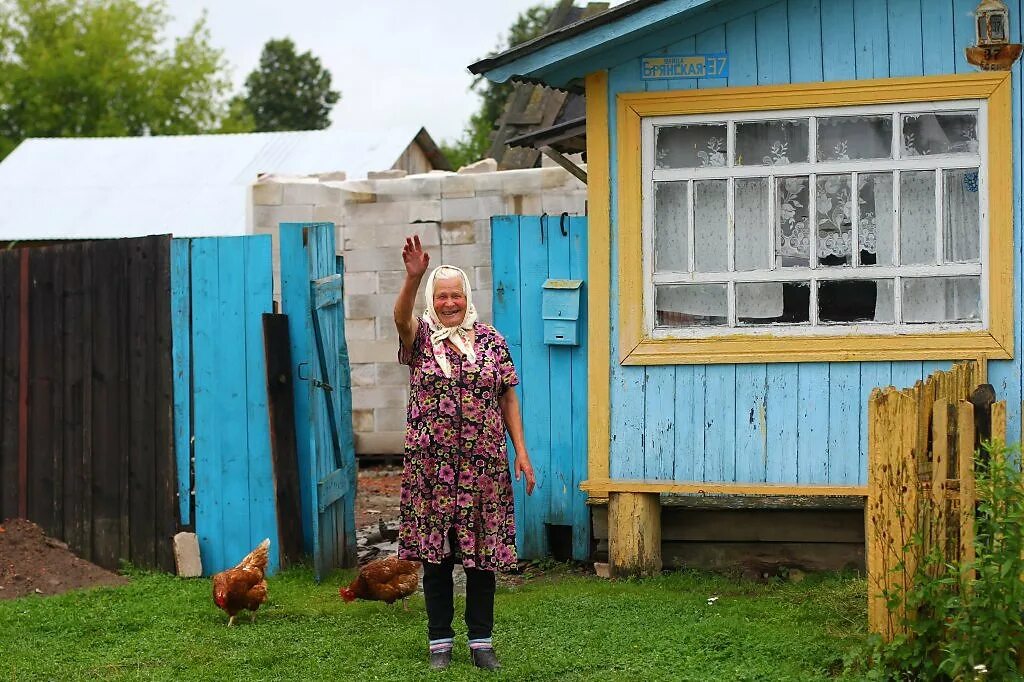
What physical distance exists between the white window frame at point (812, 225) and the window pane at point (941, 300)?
0.04 m

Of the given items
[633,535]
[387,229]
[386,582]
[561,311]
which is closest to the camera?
[386,582]

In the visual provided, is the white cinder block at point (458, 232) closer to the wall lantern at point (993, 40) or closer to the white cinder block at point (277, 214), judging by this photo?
the white cinder block at point (277, 214)

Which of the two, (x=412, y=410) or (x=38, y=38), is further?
(x=38, y=38)

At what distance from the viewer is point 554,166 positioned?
1443cm

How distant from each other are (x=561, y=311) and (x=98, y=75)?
137ft

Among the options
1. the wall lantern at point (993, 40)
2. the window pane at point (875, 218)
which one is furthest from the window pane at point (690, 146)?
the wall lantern at point (993, 40)

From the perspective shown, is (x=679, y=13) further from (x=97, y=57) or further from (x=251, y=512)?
(x=97, y=57)

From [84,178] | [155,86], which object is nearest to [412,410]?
[84,178]

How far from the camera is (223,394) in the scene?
8.29 metres

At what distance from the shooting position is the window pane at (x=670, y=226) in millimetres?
8047

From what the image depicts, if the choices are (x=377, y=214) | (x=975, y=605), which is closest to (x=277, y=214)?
(x=377, y=214)

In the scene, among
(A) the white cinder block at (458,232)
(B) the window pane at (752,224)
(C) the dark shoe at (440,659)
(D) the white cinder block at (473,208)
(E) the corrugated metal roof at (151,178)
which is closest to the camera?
(C) the dark shoe at (440,659)

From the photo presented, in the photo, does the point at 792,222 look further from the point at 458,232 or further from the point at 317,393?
the point at 458,232

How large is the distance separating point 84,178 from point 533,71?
12.6 m
